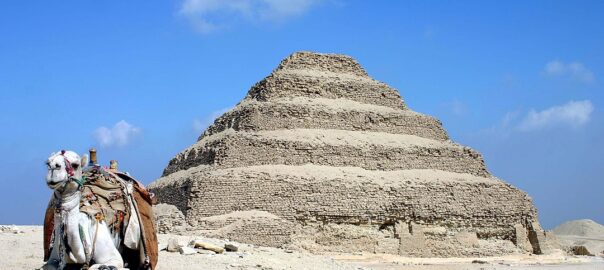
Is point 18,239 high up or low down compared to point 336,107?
down

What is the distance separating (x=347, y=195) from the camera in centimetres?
3092

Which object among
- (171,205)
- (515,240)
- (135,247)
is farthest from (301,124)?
(135,247)

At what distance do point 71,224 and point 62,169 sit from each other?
67cm

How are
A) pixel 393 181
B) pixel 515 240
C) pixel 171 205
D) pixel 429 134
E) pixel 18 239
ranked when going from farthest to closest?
1. pixel 429 134
2. pixel 515 240
3. pixel 393 181
4. pixel 171 205
5. pixel 18 239

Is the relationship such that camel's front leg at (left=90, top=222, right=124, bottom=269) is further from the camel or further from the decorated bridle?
the decorated bridle

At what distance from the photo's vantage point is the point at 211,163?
105 feet

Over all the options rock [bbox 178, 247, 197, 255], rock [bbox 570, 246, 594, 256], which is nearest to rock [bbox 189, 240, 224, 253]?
rock [bbox 178, 247, 197, 255]

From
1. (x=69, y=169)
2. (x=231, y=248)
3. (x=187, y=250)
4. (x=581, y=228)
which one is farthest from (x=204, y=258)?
(x=581, y=228)

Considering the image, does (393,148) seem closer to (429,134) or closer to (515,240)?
(429,134)

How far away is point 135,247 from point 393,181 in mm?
23841

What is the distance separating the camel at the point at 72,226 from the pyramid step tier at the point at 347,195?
19601 millimetres

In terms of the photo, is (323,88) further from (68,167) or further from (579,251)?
(68,167)

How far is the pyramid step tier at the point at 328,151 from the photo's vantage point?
3167cm

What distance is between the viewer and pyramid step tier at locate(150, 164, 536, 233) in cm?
2945
